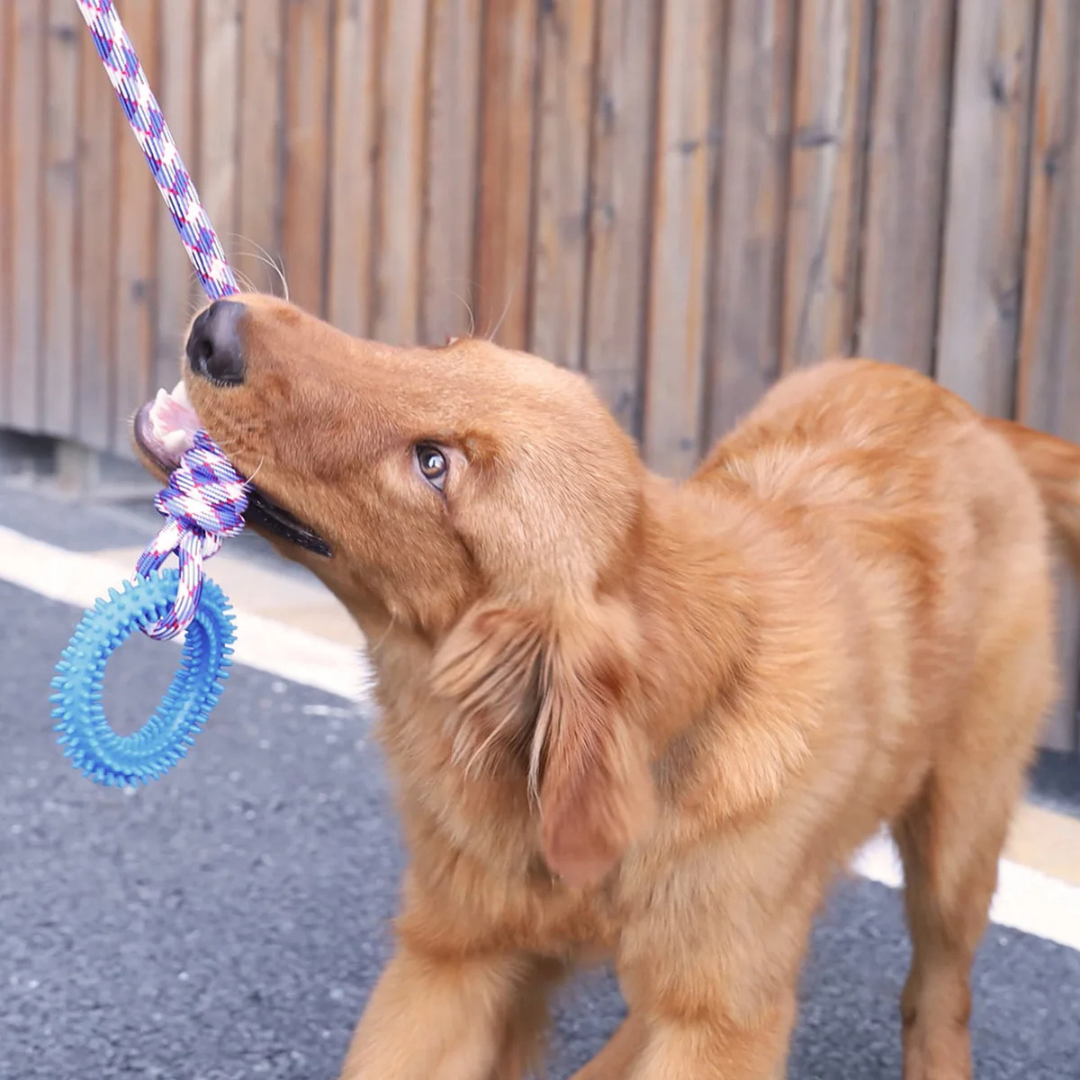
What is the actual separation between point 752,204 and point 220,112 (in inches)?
106

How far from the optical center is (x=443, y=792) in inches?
95.1

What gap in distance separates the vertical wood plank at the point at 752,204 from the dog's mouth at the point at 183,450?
8.99 feet

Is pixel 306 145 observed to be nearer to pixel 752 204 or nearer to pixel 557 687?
pixel 752 204

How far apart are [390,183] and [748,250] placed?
1.67 meters

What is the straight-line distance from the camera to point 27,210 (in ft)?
24.6

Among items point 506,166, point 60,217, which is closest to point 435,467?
point 506,166

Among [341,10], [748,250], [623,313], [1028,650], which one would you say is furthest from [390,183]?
[1028,650]

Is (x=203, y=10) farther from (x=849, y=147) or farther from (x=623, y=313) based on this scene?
(x=849, y=147)

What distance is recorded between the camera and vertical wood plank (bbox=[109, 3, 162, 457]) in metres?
6.95

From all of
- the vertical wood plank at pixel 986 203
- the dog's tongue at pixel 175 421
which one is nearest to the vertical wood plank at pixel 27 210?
the vertical wood plank at pixel 986 203

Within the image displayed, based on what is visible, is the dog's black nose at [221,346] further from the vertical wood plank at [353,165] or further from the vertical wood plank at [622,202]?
the vertical wood plank at [353,165]

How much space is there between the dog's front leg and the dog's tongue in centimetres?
89

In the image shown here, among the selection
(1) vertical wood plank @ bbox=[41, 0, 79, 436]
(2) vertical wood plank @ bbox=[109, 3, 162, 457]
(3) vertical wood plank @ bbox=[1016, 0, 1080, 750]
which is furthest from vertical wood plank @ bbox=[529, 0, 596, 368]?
(1) vertical wood plank @ bbox=[41, 0, 79, 436]

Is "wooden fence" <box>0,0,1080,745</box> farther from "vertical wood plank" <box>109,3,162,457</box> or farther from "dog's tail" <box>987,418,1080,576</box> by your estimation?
"dog's tail" <box>987,418,1080,576</box>
